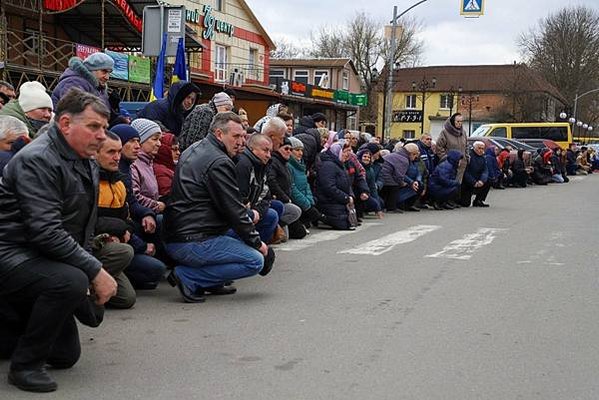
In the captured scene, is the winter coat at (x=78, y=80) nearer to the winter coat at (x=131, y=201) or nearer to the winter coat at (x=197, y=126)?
the winter coat at (x=197, y=126)

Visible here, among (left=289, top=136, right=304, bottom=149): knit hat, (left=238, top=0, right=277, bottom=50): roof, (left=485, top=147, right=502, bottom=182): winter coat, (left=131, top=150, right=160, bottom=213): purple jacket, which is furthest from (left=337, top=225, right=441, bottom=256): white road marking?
(left=238, top=0, right=277, bottom=50): roof

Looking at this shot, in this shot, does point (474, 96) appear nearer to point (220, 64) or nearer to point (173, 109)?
point (220, 64)

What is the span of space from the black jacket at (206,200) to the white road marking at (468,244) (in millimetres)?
3851

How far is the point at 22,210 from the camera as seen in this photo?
443 cm

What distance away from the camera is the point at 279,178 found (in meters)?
10.5

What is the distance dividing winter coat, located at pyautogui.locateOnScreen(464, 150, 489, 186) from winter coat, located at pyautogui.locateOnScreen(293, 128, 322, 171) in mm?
6130

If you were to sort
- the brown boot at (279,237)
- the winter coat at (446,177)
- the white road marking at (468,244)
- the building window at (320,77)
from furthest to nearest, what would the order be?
the building window at (320,77)
the winter coat at (446,177)
the brown boot at (279,237)
the white road marking at (468,244)

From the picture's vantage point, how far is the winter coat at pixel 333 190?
492 inches

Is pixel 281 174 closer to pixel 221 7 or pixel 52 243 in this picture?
pixel 52 243

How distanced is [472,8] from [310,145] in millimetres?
16441

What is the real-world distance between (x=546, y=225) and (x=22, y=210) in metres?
11.5

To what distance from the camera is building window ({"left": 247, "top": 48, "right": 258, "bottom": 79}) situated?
4327 centimetres

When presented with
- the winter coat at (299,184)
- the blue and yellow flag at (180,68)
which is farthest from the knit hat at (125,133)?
the blue and yellow flag at (180,68)

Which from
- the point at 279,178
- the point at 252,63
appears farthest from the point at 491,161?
the point at 252,63
